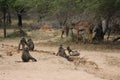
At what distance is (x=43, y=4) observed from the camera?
1183 inches

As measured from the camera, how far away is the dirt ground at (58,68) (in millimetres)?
15602

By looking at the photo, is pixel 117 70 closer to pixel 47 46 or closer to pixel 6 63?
pixel 6 63

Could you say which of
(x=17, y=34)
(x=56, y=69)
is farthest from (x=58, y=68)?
(x=17, y=34)

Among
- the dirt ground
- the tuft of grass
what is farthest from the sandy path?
the tuft of grass

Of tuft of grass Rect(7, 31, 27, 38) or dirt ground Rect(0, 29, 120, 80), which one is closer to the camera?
dirt ground Rect(0, 29, 120, 80)

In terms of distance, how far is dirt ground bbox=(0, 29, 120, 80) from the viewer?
1560 centimetres

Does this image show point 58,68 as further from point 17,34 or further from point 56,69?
point 17,34

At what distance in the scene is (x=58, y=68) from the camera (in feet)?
58.7

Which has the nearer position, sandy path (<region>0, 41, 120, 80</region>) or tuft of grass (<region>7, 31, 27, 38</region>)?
sandy path (<region>0, 41, 120, 80</region>)

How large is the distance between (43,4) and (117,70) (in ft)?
38.0

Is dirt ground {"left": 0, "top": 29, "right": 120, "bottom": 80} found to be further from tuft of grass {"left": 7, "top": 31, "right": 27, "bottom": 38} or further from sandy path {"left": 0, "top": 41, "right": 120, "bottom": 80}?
tuft of grass {"left": 7, "top": 31, "right": 27, "bottom": 38}

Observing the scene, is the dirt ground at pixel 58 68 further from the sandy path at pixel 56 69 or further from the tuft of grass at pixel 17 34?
the tuft of grass at pixel 17 34

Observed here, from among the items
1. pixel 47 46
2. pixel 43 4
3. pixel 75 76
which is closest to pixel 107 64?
pixel 75 76

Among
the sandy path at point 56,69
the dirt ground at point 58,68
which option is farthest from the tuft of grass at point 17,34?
the sandy path at point 56,69
